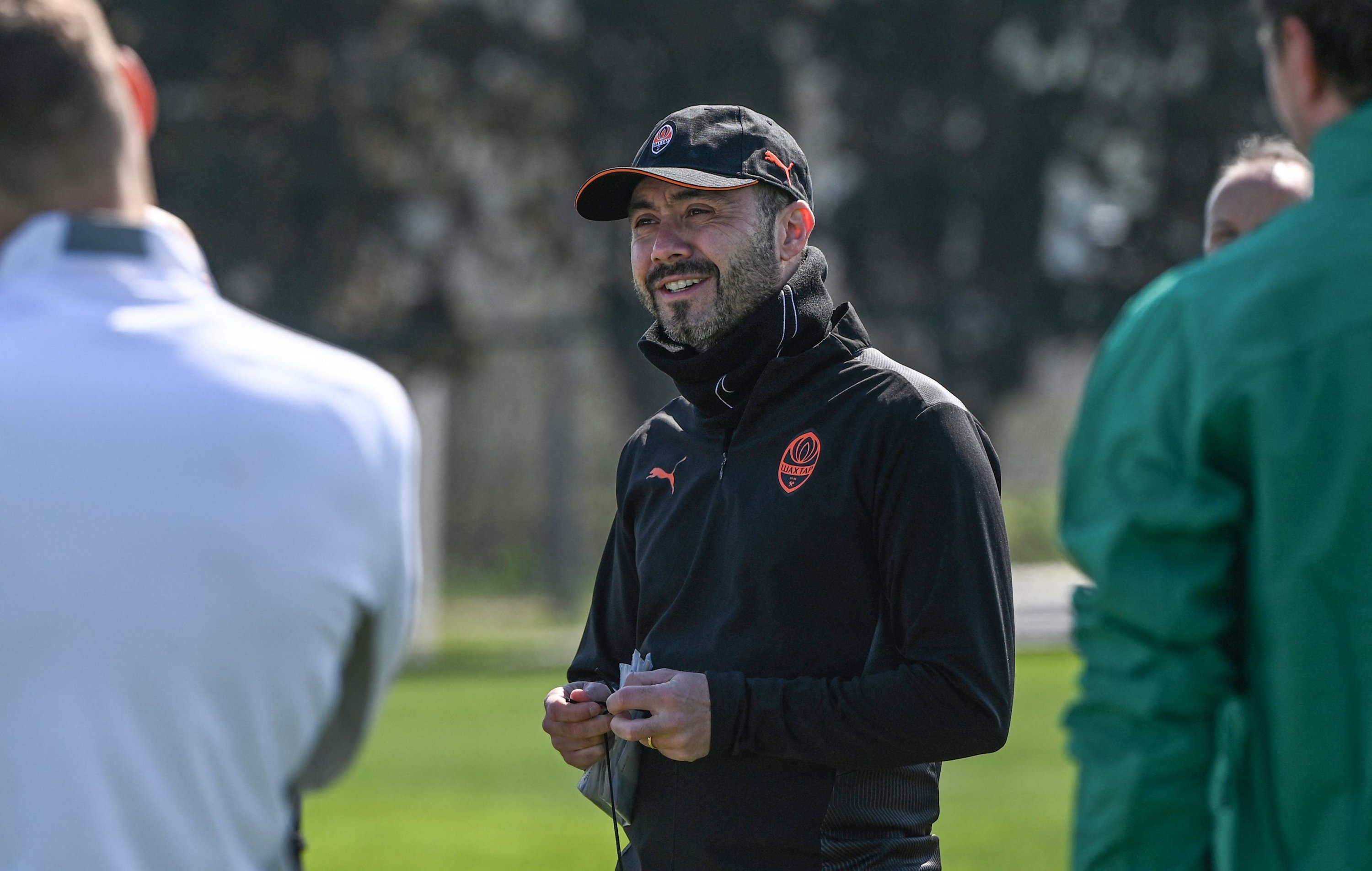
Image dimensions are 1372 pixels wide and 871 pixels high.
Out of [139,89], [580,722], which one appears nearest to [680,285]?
[580,722]

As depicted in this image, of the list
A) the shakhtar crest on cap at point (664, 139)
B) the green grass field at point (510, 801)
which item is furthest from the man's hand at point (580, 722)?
the green grass field at point (510, 801)

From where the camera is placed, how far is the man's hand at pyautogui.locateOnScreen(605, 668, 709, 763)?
3.25 m

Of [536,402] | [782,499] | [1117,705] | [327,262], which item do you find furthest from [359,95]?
[1117,705]

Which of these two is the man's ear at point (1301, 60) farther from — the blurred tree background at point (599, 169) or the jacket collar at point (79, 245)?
the blurred tree background at point (599, 169)

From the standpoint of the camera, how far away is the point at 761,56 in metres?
19.3

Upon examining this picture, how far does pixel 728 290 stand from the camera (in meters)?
3.68

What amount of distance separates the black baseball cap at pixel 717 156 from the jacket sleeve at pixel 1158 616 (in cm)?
167

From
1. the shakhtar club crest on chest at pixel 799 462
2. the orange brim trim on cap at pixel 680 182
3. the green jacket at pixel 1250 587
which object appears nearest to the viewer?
the green jacket at pixel 1250 587

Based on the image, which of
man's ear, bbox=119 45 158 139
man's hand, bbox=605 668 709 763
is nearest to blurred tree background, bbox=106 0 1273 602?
man's hand, bbox=605 668 709 763

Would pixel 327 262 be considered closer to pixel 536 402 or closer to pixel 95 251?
pixel 536 402

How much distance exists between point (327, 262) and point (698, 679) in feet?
55.8

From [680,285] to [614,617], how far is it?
2.53ft

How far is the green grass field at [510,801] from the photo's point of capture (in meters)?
8.90

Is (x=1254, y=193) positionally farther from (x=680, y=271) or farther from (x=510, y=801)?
(x=510, y=801)
